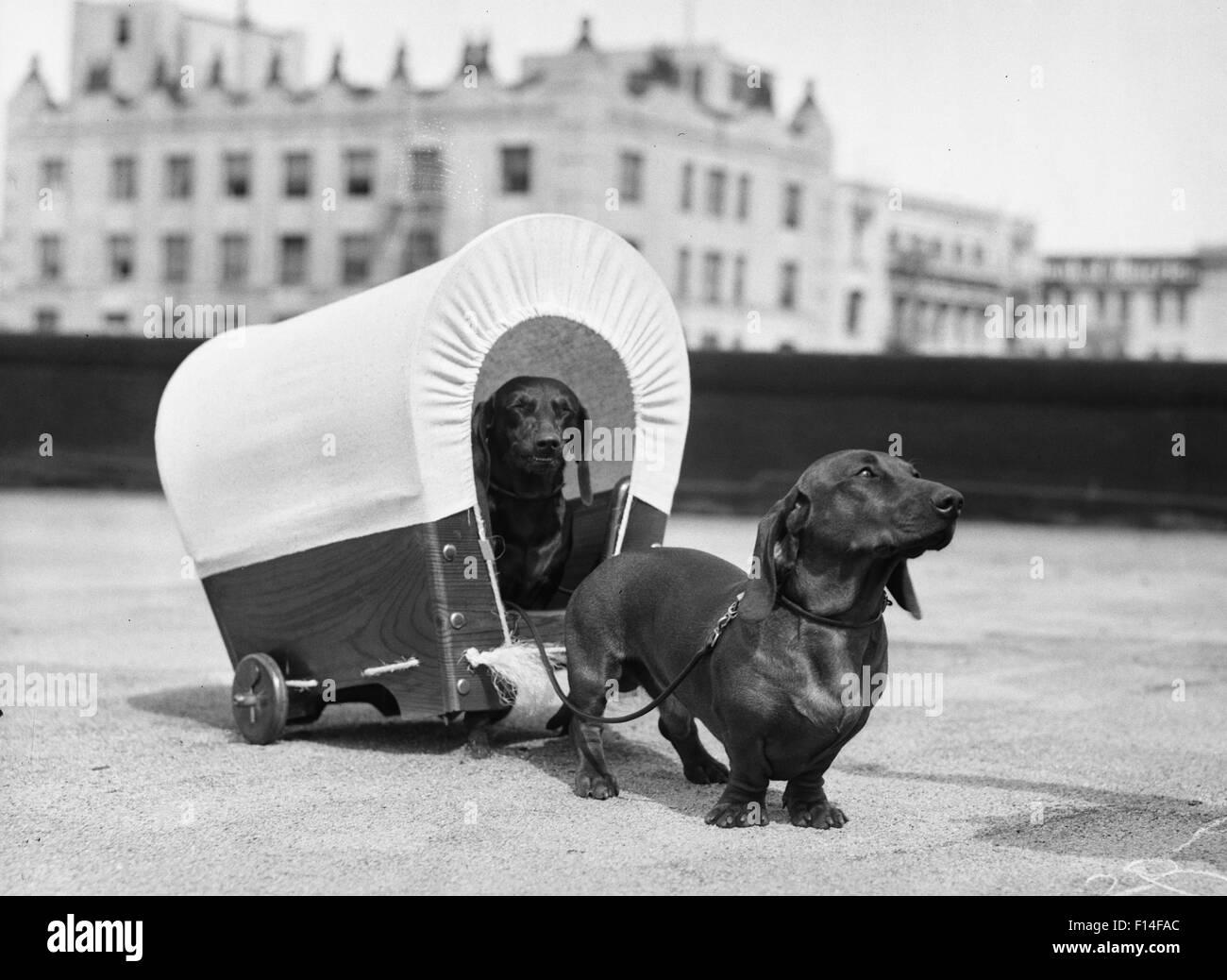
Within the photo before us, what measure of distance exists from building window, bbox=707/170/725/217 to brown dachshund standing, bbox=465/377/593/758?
65885 mm

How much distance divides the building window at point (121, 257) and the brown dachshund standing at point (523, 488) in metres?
71.4

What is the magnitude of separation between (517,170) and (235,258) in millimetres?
13320

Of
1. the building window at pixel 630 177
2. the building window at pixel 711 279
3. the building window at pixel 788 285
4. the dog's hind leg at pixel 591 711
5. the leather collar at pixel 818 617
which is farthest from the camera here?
the building window at pixel 788 285

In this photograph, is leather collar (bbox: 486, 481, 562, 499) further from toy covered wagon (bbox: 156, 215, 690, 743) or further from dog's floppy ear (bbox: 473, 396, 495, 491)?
toy covered wagon (bbox: 156, 215, 690, 743)

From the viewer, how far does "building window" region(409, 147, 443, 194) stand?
62406 millimetres

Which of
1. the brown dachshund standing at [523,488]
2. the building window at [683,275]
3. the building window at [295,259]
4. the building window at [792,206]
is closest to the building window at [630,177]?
the building window at [683,275]

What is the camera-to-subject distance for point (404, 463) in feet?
24.3

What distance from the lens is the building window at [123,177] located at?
76.2m

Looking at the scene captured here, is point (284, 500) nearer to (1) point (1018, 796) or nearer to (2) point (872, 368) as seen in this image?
(1) point (1018, 796)

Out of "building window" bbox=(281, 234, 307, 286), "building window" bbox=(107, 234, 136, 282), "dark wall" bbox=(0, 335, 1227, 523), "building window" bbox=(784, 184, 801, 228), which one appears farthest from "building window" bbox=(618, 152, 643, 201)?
"dark wall" bbox=(0, 335, 1227, 523)

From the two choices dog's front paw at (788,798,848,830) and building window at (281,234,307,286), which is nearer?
dog's front paw at (788,798,848,830)

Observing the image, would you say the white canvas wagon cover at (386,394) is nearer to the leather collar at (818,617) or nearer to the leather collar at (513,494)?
the leather collar at (513,494)

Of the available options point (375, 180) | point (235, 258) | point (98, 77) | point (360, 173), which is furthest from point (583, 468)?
point (98, 77)

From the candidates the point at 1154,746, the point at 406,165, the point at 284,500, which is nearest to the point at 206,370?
the point at 284,500
